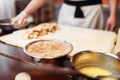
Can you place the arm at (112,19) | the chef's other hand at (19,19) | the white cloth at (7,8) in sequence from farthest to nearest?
the white cloth at (7,8), the arm at (112,19), the chef's other hand at (19,19)

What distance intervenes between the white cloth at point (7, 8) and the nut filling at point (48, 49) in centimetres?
126

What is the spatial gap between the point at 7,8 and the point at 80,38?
50.7 inches

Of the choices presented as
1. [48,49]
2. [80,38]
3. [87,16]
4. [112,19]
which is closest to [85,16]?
[87,16]

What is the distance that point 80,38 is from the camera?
3.78 feet

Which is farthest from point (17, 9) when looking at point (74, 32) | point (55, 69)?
point (55, 69)

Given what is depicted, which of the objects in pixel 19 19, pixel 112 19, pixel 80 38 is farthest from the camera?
pixel 112 19

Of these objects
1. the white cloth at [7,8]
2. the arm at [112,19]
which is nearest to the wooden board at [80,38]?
the arm at [112,19]

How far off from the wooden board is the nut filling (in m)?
0.12

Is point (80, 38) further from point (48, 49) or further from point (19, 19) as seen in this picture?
point (19, 19)

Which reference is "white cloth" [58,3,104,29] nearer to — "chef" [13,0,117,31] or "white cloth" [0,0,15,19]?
"chef" [13,0,117,31]

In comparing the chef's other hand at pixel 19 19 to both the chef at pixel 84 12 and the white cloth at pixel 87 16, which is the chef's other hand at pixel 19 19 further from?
the white cloth at pixel 87 16

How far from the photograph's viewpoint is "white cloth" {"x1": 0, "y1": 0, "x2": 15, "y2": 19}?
2060 mm

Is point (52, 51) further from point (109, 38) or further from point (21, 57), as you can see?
point (109, 38)

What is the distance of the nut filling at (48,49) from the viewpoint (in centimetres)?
84
